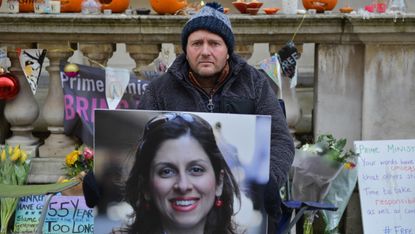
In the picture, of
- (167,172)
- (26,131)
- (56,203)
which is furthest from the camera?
(26,131)

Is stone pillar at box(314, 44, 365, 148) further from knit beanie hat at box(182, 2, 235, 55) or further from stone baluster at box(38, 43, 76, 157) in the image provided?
knit beanie hat at box(182, 2, 235, 55)

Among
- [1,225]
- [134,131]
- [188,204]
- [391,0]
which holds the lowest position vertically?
[1,225]

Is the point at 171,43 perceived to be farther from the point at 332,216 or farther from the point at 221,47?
the point at 221,47

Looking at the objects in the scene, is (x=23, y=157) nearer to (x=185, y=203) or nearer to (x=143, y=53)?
(x=143, y=53)

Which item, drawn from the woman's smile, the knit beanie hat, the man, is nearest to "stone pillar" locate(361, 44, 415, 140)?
the man

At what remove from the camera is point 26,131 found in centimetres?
528

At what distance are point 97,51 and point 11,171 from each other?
0.99 m

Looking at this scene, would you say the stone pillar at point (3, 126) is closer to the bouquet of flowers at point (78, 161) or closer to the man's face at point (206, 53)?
the bouquet of flowers at point (78, 161)

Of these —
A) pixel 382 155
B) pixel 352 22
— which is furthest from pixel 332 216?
pixel 352 22

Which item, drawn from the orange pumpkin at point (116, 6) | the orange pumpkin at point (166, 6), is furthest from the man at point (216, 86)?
the orange pumpkin at point (116, 6)

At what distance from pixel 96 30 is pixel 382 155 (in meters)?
2.07

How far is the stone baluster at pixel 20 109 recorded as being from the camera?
5.14 m

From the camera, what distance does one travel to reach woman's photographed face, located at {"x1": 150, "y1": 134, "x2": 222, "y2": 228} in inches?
115

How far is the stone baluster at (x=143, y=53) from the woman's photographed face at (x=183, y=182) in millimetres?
2212
